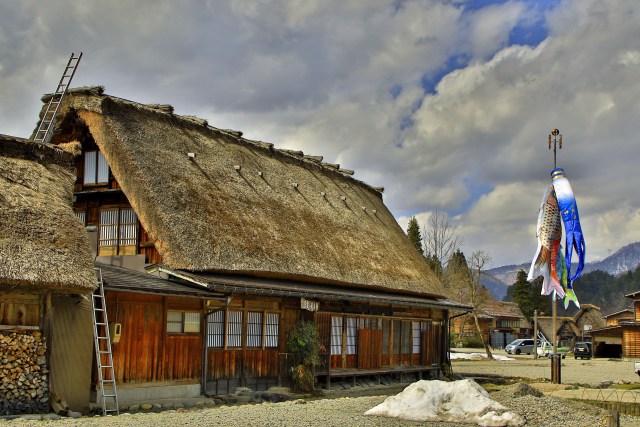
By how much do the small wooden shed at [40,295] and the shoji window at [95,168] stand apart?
4968 mm

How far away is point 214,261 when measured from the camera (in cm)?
1798

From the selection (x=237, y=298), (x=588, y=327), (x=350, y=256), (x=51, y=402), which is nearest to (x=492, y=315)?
(x=588, y=327)

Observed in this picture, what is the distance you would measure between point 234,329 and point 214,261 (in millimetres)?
2112

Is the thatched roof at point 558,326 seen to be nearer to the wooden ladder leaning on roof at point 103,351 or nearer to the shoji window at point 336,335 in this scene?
the shoji window at point 336,335

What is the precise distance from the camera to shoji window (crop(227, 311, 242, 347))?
61.3 feet

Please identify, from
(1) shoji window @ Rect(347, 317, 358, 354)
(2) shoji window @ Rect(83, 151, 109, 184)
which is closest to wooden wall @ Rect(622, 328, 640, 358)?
(1) shoji window @ Rect(347, 317, 358, 354)

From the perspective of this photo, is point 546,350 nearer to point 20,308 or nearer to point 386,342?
point 386,342

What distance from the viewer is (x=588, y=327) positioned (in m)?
76.1

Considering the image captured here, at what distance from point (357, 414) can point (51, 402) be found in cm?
579

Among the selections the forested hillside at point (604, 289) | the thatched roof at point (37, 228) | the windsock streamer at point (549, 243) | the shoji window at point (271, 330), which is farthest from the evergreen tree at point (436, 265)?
the forested hillside at point (604, 289)

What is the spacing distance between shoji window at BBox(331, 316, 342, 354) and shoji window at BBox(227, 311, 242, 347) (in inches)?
166

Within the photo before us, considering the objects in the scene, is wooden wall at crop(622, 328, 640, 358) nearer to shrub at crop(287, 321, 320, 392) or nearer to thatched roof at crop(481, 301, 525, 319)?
thatched roof at crop(481, 301, 525, 319)

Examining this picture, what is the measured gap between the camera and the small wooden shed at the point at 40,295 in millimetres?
12625

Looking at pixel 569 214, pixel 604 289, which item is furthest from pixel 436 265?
pixel 604 289
